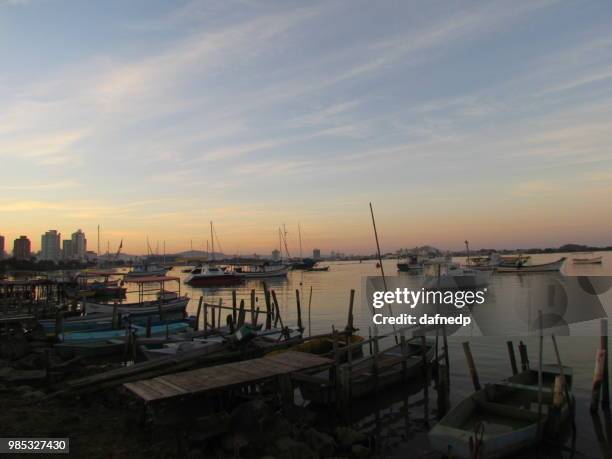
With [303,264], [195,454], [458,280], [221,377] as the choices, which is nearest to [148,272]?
[303,264]

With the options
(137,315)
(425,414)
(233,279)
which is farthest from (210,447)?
(233,279)

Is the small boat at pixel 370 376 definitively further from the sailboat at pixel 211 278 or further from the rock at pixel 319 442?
the sailboat at pixel 211 278

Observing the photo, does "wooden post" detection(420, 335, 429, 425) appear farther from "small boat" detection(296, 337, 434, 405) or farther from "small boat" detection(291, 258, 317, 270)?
"small boat" detection(291, 258, 317, 270)

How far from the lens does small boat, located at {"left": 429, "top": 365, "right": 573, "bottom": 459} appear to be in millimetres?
10195

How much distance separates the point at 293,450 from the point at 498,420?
18.3ft

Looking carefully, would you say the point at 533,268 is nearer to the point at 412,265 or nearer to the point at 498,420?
the point at 412,265

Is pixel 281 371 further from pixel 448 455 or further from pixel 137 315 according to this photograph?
pixel 137 315

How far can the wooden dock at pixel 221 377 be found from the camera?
10.3m

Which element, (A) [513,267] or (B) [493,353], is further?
(A) [513,267]

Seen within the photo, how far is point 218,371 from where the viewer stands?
40.8ft

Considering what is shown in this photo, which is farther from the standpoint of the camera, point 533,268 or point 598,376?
point 533,268

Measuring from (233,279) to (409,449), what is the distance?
72.7 meters

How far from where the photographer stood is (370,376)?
15.0 metres

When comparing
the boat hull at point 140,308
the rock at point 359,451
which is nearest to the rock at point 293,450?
the rock at point 359,451
